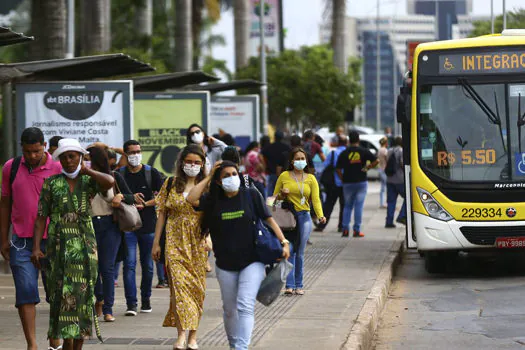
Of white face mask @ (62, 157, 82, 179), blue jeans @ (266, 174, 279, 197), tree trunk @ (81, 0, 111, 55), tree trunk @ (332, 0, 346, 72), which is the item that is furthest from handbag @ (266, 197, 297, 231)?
tree trunk @ (332, 0, 346, 72)

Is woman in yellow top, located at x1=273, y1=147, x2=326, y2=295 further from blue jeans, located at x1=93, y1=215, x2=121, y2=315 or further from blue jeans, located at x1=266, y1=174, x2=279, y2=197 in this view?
blue jeans, located at x1=266, y1=174, x2=279, y2=197

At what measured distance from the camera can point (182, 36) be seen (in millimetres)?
33781

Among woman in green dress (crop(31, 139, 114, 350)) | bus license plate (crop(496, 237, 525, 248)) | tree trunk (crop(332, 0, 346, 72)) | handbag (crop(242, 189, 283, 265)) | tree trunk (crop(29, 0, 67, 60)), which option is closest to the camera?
woman in green dress (crop(31, 139, 114, 350))

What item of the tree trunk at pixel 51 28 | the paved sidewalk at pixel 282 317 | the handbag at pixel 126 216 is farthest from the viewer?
the tree trunk at pixel 51 28

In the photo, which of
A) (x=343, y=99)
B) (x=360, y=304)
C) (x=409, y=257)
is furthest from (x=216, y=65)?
(x=360, y=304)

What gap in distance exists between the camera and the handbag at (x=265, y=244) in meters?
8.16

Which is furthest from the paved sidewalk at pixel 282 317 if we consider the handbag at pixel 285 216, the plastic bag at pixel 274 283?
the plastic bag at pixel 274 283

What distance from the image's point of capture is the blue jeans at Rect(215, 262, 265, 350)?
805cm

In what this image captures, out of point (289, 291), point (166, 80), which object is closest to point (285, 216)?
point (289, 291)

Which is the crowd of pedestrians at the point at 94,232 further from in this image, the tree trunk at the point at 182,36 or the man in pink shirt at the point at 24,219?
the tree trunk at the point at 182,36

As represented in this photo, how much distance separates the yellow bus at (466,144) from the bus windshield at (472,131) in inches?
0.5

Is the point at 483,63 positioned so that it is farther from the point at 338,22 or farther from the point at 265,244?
the point at 338,22

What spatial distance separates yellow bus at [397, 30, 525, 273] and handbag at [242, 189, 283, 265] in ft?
22.8

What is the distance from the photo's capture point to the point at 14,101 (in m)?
15.6
